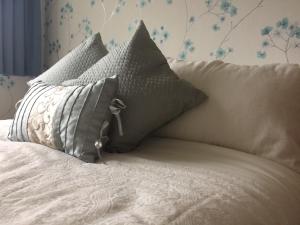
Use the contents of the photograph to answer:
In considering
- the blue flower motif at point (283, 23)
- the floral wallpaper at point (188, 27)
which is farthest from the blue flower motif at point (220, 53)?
the blue flower motif at point (283, 23)

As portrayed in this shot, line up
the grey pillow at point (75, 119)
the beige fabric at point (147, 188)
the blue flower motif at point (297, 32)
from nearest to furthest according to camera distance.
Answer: the beige fabric at point (147, 188), the grey pillow at point (75, 119), the blue flower motif at point (297, 32)

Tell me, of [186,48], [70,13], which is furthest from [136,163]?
[70,13]

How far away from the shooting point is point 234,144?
127 centimetres

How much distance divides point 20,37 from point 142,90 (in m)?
1.41

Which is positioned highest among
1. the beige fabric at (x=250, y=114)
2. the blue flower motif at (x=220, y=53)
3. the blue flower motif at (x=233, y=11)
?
the blue flower motif at (x=233, y=11)

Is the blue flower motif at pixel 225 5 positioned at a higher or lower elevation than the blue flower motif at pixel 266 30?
higher

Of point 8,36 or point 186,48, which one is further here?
point 8,36

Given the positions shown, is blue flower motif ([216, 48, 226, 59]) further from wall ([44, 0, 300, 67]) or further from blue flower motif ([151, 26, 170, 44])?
blue flower motif ([151, 26, 170, 44])

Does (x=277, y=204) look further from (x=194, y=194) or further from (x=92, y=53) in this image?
(x=92, y=53)

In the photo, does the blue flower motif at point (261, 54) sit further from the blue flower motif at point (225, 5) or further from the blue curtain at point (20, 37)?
the blue curtain at point (20, 37)

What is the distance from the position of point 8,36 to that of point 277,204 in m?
1.95

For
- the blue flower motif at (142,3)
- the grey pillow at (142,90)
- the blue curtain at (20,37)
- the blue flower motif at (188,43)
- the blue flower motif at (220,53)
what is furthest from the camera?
the blue curtain at (20,37)

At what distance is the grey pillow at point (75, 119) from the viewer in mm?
1173

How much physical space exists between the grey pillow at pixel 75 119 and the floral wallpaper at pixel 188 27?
2.35 ft
